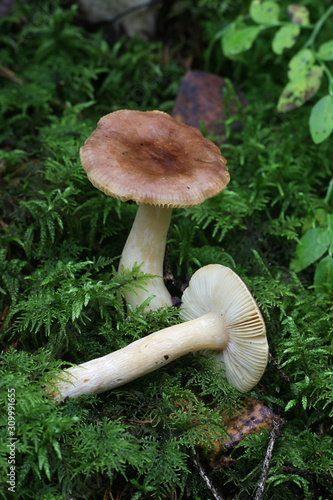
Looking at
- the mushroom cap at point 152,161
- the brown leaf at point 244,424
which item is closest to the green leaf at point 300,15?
the mushroom cap at point 152,161

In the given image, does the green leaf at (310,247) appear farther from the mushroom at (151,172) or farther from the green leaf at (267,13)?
the green leaf at (267,13)

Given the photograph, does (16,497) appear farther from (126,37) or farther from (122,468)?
(126,37)

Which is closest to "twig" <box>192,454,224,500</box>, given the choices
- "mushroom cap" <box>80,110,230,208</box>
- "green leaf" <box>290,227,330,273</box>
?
"mushroom cap" <box>80,110,230,208</box>

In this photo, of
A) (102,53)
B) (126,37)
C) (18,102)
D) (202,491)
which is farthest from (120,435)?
(126,37)

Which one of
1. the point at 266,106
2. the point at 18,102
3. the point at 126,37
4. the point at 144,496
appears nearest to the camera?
the point at 144,496

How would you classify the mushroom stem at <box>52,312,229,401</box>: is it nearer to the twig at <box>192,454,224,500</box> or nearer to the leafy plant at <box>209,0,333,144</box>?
the twig at <box>192,454,224,500</box>
